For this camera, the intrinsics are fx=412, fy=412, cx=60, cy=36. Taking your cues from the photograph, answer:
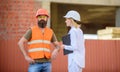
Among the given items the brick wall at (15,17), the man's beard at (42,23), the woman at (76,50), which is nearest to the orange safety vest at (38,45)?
the man's beard at (42,23)

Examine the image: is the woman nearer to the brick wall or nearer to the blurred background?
the blurred background

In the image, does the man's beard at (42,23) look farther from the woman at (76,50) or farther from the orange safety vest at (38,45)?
the woman at (76,50)

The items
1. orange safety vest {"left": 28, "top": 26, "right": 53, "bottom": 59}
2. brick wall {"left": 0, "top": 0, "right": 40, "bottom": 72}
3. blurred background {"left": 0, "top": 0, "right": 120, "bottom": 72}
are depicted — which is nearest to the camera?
orange safety vest {"left": 28, "top": 26, "right": 53, "bottom": 59}

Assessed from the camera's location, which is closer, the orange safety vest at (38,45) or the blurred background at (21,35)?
the orange safety vest at (38,45)

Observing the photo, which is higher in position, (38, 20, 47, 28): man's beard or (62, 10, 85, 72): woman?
(38, 20, 47, 28): man's beard

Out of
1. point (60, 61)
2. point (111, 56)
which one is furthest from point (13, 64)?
point (111, 56)

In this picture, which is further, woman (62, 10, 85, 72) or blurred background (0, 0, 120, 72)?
blurred background (0, 0, 120, 72)

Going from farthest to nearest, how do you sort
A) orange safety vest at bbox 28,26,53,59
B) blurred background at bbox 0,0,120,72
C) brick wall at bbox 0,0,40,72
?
brick wall at bbox 0,0,40,72
blurred background at bbox 0,0,120,72
orange safety vest at bbox 28,26,53,59

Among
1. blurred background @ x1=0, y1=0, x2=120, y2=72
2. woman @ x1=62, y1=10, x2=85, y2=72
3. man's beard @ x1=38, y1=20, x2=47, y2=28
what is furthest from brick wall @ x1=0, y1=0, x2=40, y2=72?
woman @ x1=62, y1=10, x2=85, y2=72

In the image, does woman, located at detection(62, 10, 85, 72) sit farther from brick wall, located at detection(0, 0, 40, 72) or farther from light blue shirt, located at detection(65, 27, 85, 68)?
brick wall, located at detection(0, 0, 40, 72)

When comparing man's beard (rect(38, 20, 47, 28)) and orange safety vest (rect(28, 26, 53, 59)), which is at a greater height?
man's beard (rect(38, 20, 47, 28))

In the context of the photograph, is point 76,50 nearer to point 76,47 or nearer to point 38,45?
point 76,47

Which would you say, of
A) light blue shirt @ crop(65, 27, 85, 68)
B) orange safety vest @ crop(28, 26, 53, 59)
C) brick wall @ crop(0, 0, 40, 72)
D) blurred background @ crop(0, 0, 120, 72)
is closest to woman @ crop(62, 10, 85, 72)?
light blue shirt @ crop(65, 27, 85, 68)

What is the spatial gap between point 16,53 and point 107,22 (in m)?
6.49
